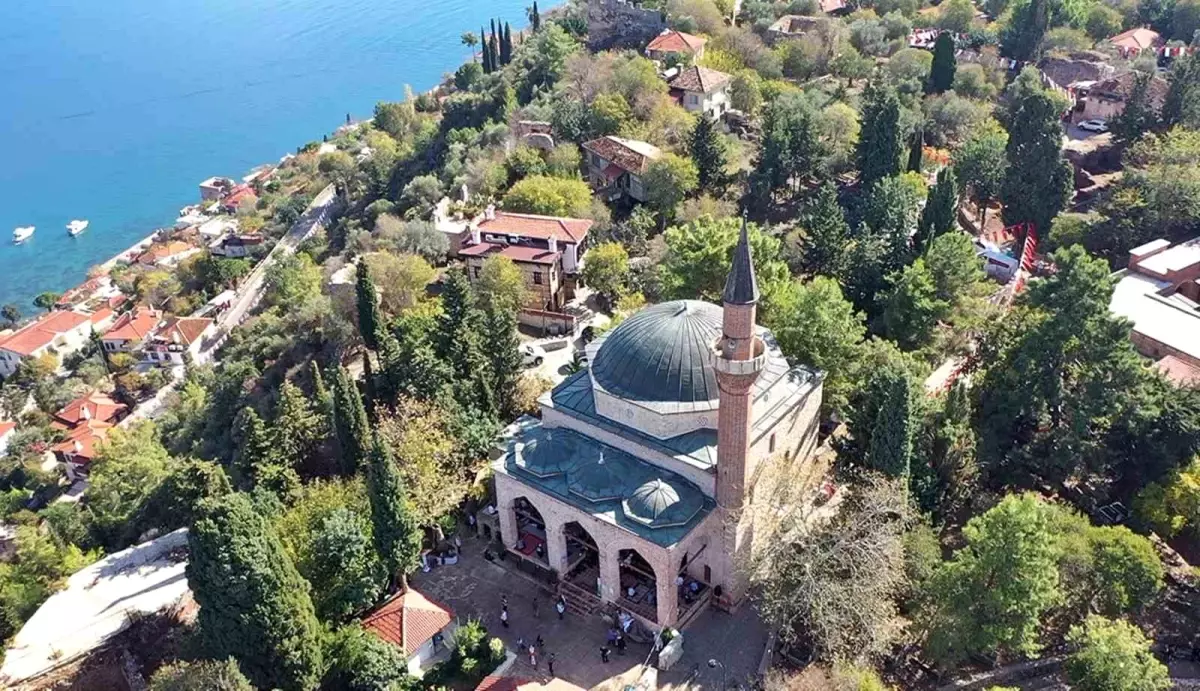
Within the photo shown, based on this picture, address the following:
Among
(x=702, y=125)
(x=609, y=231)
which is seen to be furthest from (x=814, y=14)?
(x=609, y=231)

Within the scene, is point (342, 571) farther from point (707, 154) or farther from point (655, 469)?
point (707, 154)

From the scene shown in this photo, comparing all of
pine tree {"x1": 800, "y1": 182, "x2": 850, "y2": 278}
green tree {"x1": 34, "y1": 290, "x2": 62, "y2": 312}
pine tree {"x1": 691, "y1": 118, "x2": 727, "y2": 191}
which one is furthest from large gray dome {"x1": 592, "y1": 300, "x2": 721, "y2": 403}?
green tree {"x1": 34, "y1": 290, "x2": 62, "y2": 312}

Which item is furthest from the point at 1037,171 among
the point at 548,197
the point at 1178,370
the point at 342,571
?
the point at 342,571

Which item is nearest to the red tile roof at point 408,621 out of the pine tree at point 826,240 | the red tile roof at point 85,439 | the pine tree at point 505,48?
the pine tree at point 826,240

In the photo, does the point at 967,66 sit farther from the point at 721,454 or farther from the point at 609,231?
the point at 721,454

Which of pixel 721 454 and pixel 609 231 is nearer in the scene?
pixel 721 454

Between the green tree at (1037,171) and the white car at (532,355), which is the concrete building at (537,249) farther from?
the green tree at (1037,171)
